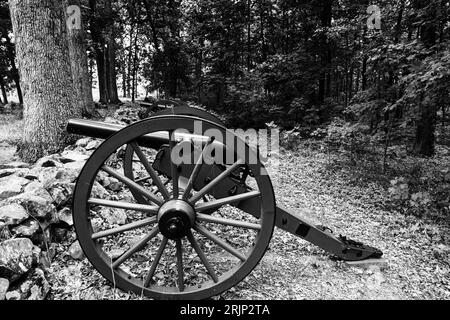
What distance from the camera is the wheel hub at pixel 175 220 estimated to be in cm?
212

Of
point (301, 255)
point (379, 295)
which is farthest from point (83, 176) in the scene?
point (379, 295)

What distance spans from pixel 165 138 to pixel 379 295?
95.3 inches

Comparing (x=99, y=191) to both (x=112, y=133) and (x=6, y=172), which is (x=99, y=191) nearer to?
(x=6, y=172)

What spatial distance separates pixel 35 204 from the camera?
8.21ft

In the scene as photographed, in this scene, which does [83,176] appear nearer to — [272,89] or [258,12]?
[272,89]

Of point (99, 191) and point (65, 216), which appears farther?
point (99, 191)

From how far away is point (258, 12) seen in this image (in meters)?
12.7

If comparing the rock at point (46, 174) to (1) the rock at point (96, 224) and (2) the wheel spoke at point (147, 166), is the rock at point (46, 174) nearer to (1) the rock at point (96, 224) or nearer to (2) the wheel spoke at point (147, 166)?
(1) the rock at point (96, 224)

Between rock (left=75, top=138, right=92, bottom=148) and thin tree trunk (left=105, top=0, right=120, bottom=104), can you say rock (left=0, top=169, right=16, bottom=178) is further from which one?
thin tree trunk (left=105, top=0, right=120, bottom=104)

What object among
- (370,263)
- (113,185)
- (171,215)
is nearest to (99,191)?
(113,185)

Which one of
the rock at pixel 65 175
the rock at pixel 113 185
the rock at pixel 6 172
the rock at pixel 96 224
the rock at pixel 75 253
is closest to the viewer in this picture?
the rock at pixel 75 253

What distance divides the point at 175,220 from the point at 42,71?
3.69 metres

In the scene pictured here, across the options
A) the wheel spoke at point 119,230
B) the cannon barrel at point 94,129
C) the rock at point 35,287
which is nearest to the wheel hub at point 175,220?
the wheel spoke at point 119,230

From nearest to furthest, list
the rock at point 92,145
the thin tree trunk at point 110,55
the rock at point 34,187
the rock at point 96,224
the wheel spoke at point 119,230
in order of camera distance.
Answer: the wheel spoke at point 119,230
the rock at point 34,187
the rock at point 96,224
the rock at point 92,145
the thin tree trunk at point 110,55
